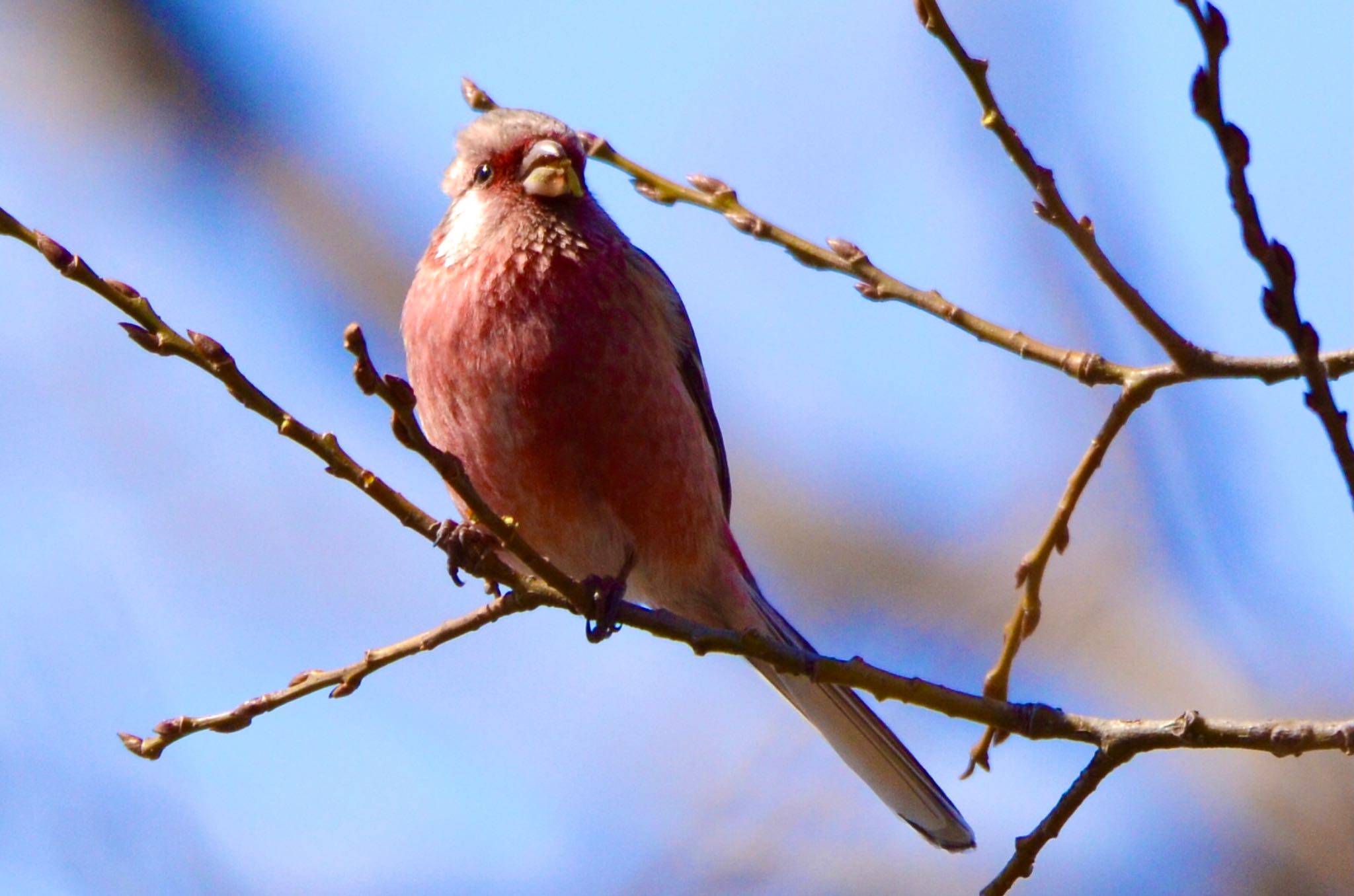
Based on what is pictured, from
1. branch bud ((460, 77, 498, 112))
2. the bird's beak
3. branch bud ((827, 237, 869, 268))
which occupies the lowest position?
branch bud ((827, 237, 869, 268))

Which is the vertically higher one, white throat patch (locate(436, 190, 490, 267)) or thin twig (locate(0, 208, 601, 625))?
white throat patch (locate(436, 190, 490, 267))

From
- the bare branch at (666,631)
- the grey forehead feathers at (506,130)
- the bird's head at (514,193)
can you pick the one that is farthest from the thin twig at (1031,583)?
the grey forehead feathers at (506,130)

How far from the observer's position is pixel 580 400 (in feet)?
12.8

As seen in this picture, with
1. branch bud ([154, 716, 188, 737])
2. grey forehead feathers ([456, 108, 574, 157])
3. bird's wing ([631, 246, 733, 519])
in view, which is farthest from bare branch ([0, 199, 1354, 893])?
grey forehead feathers ([456, 108, 574, 157])

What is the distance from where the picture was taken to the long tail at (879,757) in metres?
4.28

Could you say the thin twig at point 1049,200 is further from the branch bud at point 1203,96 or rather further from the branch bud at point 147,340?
the branch bud at point 147,340

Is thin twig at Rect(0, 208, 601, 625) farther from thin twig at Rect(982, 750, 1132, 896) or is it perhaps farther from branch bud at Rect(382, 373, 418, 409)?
thin twig at Rect(982, 750, 1132, 896)

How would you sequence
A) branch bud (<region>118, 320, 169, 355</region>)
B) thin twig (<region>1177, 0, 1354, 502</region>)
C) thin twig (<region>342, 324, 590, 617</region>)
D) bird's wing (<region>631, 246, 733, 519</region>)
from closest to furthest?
thin twig (<region>1177, 0, 1354, 502</region>) → thin twig (<region>342, 324, 590, 617</region>) → branch bud (<region>118, 320, 169, 355</region>) → bird's wing (<region>631, 246, 733, 519</region>)

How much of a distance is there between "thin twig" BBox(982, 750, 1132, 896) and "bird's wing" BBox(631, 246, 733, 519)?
183cm

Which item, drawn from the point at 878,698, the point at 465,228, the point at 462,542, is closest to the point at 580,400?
the point at 462,542

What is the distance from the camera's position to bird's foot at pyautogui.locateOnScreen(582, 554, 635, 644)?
11.1ft

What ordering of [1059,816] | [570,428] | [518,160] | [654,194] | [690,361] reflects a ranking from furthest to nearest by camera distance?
[690,361]
[518,160]
[570,428]
[654,194]
[1059,816]

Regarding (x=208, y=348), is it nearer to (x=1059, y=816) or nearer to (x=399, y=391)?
(x=399, y=391)

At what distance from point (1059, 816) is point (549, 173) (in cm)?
235
